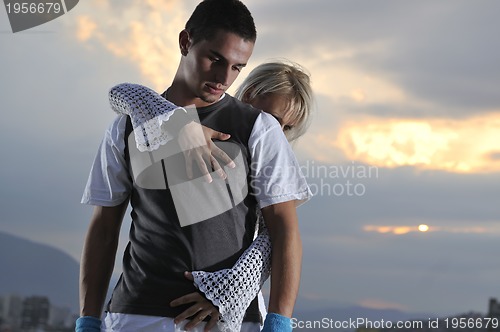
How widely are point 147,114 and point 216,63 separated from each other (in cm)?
15

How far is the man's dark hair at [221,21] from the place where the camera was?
125cm

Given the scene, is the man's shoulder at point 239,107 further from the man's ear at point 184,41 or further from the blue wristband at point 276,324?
the blue wristband at point 276,324

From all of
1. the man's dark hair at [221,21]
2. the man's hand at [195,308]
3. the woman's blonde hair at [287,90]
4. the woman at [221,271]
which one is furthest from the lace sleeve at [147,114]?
the woman's blonde hair at [287,90]

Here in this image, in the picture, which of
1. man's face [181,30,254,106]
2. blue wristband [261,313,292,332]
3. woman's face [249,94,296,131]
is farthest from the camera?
woman's face [249,94,296,131]

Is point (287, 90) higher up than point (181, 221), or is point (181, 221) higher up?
point (287, 90)

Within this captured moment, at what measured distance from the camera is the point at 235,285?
116 centimetres

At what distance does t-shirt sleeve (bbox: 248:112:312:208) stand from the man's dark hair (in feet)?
0.52

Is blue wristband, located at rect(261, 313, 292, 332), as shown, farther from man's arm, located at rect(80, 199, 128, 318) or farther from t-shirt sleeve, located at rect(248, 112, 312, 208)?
man's arm, located at rect(80, 199, 128, 318)

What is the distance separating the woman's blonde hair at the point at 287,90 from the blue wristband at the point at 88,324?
58 cm

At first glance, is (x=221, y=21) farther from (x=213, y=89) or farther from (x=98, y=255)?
(x=98, y=255)

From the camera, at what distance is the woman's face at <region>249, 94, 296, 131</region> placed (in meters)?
1.56

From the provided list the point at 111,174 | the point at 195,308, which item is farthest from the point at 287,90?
the point at 195,308

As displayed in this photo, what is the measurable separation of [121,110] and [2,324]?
3.17 m

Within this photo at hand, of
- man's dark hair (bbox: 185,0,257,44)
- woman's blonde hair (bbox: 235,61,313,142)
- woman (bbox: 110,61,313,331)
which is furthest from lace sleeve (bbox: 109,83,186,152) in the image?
woman's blonde hair (bbox: 235,61,313,142)
